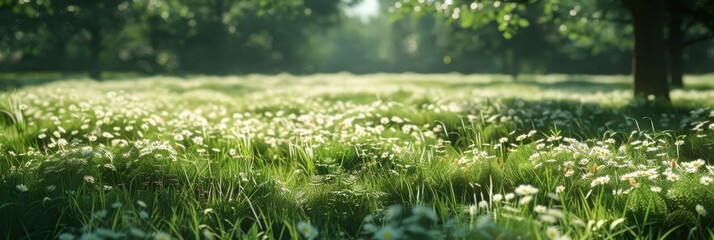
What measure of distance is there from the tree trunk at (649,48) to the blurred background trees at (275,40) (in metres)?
2.00

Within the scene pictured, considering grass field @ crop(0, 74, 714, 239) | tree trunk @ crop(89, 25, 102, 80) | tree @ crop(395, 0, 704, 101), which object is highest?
tree trunk @ crop(89, 25, 102, 80)

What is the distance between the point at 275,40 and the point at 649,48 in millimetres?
52903

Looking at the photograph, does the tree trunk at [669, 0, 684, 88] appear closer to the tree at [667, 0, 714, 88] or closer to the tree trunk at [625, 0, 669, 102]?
the tree at [667, 0, 714, 88]

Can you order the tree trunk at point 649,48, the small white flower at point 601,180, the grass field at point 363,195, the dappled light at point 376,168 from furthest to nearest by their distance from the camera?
the tree trunk at point 649,48, the small white flower at point 601,180, the dappled light at point 376,168, the grass field at point 363,195

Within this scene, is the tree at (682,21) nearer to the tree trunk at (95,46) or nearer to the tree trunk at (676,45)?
the tree trunk at (676,45)

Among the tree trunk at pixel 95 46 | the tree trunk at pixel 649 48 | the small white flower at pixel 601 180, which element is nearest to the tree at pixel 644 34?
the tree trunk at pixel 649 48

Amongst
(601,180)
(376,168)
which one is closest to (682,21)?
(376,168)

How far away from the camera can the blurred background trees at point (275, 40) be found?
26031 millimetres

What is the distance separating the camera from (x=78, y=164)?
14.4 feet

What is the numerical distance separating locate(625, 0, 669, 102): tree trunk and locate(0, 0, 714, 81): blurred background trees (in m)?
2.00

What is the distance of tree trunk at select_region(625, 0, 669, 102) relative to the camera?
10.8 metres

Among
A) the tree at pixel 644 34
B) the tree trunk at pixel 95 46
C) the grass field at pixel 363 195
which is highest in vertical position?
the tree trunk at pixel 95 46

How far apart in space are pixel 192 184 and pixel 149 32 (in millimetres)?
49124

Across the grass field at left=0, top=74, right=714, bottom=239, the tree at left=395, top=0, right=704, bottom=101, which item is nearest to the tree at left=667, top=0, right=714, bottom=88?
the tree at left=395, top=0, right=704, bottom=101
